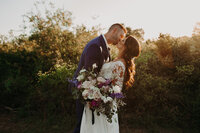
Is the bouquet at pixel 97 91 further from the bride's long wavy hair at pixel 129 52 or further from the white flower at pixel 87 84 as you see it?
the bride's long wavy hair at pixel 129 52

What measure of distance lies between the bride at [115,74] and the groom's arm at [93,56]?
5.9 inches

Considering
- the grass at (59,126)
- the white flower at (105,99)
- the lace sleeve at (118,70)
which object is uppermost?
the lace sleeve at (118,70)

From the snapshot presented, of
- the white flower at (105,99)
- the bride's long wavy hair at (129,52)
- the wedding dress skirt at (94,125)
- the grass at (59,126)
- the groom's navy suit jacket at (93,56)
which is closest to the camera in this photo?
the white flower at (105,99)

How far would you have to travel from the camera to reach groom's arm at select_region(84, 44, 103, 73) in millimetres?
2518

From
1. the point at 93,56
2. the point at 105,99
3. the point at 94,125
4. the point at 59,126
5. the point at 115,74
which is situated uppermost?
the point at 93,56

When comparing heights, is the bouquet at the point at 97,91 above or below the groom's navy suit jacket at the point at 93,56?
below

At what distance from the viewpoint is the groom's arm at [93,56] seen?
8.26 feet

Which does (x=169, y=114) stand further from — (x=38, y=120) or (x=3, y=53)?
(x=3, y=53)

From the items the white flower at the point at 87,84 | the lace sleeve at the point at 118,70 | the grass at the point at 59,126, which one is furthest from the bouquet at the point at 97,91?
the grass at the point at 59,126

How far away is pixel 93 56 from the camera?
2555mm

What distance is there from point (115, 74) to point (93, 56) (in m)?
0.48

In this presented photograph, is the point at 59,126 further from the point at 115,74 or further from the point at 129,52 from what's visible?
the point at 129,52

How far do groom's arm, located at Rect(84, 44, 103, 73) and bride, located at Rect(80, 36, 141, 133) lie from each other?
149mm

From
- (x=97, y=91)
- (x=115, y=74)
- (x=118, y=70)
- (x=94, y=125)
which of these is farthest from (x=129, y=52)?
(x=94, y=125)
